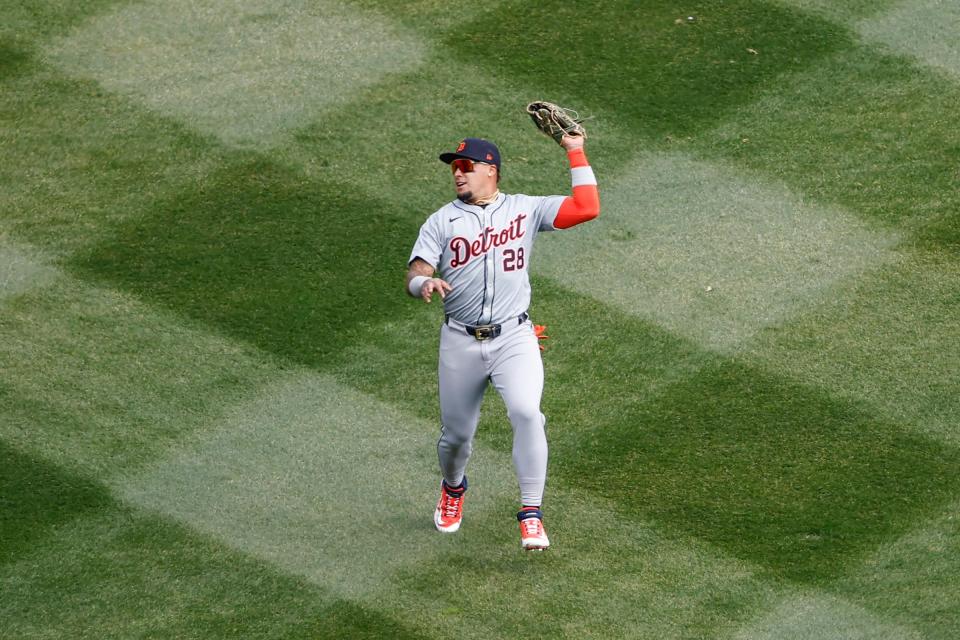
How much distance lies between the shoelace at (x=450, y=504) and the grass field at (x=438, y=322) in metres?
0.15

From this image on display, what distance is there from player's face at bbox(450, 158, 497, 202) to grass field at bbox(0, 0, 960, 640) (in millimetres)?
1905

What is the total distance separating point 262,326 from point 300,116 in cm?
257

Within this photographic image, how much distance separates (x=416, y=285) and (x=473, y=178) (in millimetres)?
751

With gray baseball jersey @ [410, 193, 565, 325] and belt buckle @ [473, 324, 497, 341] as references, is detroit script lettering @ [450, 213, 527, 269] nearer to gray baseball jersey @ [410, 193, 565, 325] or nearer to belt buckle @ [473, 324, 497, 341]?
gray baseball jersey @ [410, 193, 565, 325]

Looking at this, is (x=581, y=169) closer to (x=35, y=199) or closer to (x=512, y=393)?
(x=512, y=393)

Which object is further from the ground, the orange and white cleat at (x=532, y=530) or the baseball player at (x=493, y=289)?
the baseball player at (x=493, y=289)

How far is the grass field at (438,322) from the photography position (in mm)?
8906

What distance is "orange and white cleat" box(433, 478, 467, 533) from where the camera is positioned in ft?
30.5

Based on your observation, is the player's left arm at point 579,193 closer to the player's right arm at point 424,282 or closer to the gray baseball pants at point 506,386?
the gray baseball pants at point 506,386

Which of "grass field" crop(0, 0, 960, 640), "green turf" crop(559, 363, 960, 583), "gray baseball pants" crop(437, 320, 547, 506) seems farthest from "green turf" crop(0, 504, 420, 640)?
"green turf" crop(559, 363, 960, 583)

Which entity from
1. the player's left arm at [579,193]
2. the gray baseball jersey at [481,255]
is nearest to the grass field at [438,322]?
the gray baseball jersey at [481,255]

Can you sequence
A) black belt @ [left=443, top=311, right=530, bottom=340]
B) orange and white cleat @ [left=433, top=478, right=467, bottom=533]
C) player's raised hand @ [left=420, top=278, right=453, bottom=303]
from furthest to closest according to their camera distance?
orange and white cleat @ [left=433, top=478, right=467, bottom=533], black belt @ [left=443, top=311, right=530, bottom=340], player's raised hand @ [left=420, top=278, right=453, bottom=303]

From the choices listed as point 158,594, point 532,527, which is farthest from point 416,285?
point 158,594

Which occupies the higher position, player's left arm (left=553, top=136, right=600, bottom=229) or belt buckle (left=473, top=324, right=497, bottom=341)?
player's left arm (left=553, top=136, right=600, bottom=229)
